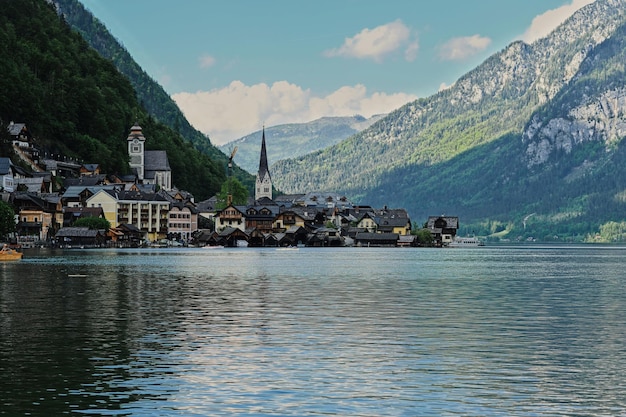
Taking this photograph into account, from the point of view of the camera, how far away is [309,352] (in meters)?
37.3

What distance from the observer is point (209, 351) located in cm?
3772

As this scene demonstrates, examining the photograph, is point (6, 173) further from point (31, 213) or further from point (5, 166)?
point (31, 213)

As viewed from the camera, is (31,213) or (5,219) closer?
(5,219)

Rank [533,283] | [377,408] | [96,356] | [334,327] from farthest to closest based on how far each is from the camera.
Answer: [533,283] < [334,327] < [96,356] < [377,408]

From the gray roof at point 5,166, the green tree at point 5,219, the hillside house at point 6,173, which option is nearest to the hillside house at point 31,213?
the hillside house at point 6,173

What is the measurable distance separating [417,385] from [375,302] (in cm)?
3065

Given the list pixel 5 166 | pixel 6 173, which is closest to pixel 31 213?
pixel 6 173

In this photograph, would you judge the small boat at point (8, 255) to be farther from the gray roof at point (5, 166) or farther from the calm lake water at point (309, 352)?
the gray roof at point (5, 166)

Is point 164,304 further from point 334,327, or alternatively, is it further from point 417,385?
point 417,385

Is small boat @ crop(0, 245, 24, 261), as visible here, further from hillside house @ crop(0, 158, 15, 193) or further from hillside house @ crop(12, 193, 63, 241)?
hillside house @ crop(0, 158, 15, 193)

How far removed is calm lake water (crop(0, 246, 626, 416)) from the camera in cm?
2755

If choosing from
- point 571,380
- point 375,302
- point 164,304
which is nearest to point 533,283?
point 375,302

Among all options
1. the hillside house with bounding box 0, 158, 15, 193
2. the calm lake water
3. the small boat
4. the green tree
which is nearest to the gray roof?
the hillside house with bounding box 0, 158, 15, 193

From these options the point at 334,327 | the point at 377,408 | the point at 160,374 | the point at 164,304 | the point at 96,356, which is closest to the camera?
the point at 377,408
